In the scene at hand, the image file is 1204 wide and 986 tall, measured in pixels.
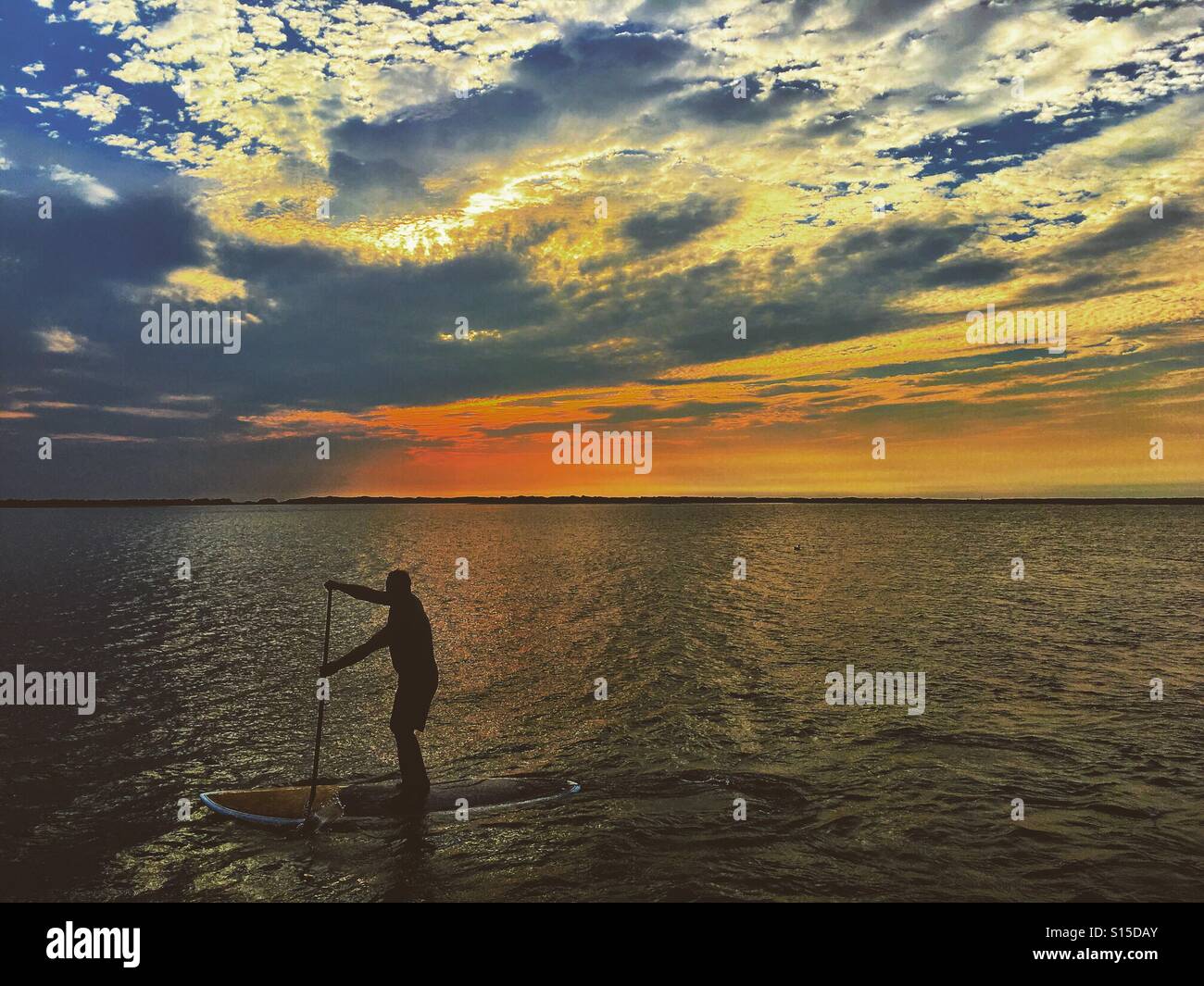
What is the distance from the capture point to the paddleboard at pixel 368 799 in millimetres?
12258

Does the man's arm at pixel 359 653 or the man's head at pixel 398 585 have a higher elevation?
the man's head at pixel 398 585

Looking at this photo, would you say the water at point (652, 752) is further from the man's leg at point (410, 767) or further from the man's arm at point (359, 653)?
the man's arm at point (359, 653)

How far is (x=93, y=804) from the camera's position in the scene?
12945 mm

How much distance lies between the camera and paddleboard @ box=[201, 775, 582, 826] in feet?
40.2

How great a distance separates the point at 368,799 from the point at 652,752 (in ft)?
19.6

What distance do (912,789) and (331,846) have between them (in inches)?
390

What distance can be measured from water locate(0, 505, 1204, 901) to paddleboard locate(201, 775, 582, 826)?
1.55 ft

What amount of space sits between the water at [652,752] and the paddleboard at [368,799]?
0.47m

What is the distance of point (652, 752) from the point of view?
15828 mm
